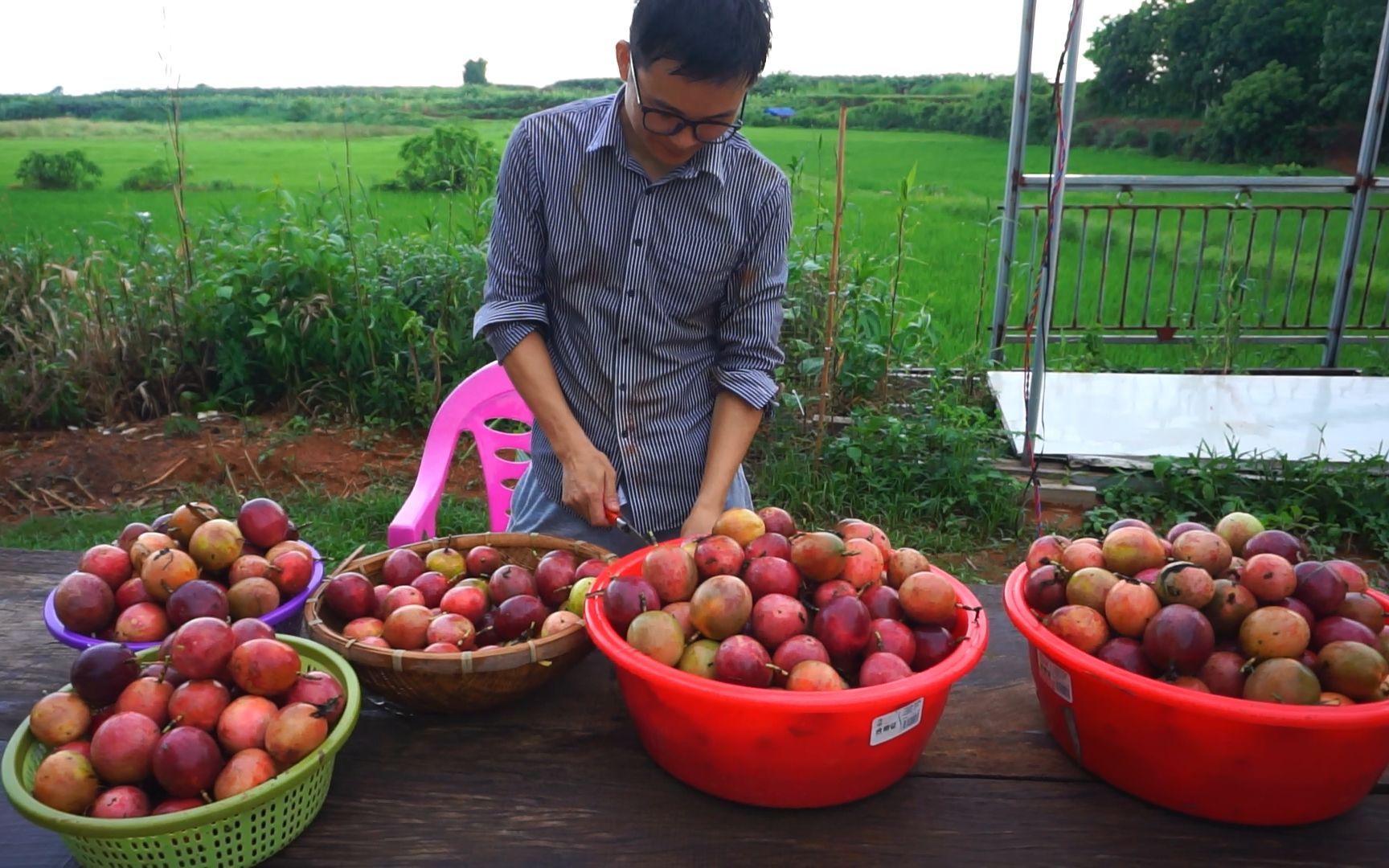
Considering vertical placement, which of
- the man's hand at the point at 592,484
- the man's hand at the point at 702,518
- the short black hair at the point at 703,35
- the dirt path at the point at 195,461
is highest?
the short black hair at the point at 703,35

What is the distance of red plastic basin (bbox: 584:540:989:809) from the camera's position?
1.17 m

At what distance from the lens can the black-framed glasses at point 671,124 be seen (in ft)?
5.49

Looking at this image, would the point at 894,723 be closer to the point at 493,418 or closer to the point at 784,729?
the point at 784,729

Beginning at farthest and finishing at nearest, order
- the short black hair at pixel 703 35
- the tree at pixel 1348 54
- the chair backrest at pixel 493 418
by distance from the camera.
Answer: the tree at pixel 1348 54, the chair backrest at pixel 493 418, the short black hair at pixel 703 35

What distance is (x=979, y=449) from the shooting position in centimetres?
447

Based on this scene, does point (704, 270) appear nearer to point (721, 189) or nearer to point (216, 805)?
point (721, 189)

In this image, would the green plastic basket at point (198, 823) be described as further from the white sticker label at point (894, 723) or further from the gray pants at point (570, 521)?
the gray pants at point (570, 521)

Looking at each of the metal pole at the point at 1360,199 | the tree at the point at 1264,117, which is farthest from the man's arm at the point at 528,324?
the tree at the point at 1264,117

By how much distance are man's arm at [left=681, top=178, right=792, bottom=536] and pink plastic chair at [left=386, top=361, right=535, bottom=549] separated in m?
0.60

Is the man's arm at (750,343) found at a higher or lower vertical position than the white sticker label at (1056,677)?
higher

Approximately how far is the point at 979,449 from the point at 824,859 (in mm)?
3511

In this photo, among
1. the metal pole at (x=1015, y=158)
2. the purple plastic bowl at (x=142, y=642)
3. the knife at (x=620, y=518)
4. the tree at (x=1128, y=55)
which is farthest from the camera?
the tree at (x=1128, y=55)

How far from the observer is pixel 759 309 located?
2.03 m

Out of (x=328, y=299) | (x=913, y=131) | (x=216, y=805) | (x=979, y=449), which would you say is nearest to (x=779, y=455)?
(x=979, y=449)
